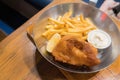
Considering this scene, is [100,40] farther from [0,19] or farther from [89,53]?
[0,19]

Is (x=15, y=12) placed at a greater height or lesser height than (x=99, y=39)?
lesser

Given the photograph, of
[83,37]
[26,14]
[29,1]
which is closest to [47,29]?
[83,37]

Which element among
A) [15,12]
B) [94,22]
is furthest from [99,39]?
[15,12]

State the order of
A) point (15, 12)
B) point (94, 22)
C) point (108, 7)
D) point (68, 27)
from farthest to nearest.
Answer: point (15, 12)
point (108, 7)
point (94, 22)
point (68, 27)

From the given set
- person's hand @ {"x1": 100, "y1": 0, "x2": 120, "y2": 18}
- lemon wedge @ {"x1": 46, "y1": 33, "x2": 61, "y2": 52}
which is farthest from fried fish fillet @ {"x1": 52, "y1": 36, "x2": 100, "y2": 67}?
person's hand @ {"x1": 100, "y1": 0, "x2": 120, "y2": 18}

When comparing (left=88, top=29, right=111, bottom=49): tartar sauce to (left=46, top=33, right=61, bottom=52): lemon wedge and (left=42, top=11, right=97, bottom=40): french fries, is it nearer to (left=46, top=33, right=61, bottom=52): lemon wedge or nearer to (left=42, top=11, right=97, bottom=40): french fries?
(left=42, top=11, right=97, bottom=40): french fries

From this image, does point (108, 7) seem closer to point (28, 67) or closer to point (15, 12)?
point (28, 67)

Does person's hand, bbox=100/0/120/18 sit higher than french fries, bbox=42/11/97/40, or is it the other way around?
french fries, bbox=42/11/97/40

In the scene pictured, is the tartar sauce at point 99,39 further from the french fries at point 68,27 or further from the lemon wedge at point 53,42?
the lemon wedge at point 53,42
